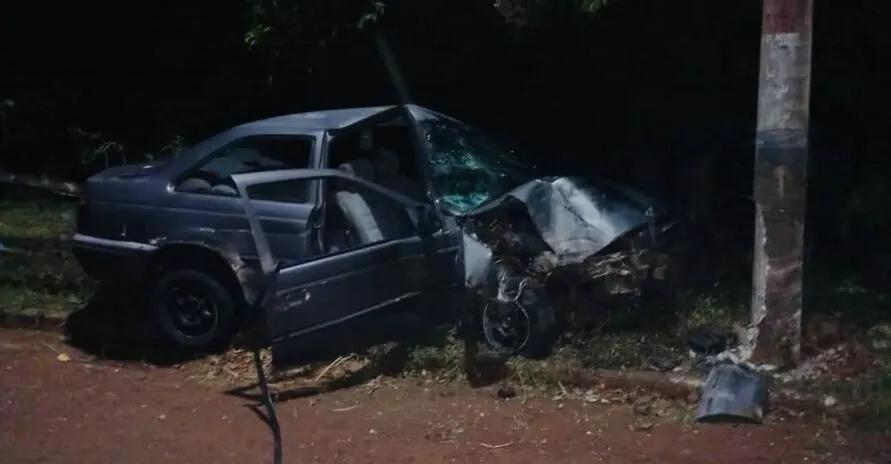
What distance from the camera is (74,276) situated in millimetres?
9836

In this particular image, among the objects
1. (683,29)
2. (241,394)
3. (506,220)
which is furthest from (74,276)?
(683,29)

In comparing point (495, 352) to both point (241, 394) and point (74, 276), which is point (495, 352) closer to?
point (241, 394)

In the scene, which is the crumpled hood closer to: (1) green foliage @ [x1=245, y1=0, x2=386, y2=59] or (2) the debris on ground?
(2) the debris on ground

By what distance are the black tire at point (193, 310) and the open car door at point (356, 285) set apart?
34cm

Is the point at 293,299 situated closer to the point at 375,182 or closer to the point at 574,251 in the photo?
the point at 375,182

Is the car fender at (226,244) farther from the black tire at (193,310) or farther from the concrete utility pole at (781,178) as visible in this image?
the concrete utility pole at (781,178)

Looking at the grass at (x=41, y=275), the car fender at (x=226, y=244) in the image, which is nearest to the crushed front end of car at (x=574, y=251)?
the car fender at (x=226, y=244)

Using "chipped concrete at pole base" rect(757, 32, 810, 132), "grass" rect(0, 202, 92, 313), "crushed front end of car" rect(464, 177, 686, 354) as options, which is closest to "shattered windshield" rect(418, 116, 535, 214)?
"crushed front end of car" rect(464, 177, 686, 354)

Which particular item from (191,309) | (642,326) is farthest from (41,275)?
(642,326)

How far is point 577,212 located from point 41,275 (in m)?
4.57

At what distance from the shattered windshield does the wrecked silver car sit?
0.01 metres

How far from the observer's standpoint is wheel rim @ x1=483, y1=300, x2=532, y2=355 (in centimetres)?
781

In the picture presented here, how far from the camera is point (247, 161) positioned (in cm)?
871

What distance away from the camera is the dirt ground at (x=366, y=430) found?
620 cm
